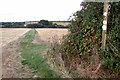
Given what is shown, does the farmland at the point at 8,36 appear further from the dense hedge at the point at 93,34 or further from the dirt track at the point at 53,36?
the dense hedge at the point at 93,34

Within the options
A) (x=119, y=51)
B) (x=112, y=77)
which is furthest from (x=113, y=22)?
(x=112, y=77)

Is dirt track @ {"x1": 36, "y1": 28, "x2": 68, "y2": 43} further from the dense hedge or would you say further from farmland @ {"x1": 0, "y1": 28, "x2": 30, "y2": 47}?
farmland @ {"x1": 0, "y1": 28, "x2": 30, "y2": 47}

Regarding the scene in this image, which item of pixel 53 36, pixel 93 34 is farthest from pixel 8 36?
pixel 93 34

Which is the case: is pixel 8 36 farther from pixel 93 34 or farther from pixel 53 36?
pixel 93 34

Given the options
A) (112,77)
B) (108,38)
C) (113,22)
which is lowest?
(112,77)

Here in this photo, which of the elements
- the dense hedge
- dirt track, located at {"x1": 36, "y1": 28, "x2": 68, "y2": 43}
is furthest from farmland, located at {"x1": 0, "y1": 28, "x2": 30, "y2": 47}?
the dense hedge

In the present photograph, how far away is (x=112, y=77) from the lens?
383cm

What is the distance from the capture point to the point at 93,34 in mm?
4207

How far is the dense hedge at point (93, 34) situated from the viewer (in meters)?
3.75

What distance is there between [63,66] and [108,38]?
169cm

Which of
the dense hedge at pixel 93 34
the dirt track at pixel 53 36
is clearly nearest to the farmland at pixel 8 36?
the dirt track at pixel 53 36

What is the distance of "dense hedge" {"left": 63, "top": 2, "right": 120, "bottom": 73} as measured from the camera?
3.75m

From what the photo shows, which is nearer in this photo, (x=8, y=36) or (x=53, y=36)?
(x=53, y=36)

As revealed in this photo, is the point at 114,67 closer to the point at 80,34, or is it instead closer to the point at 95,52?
the point at 95,52
